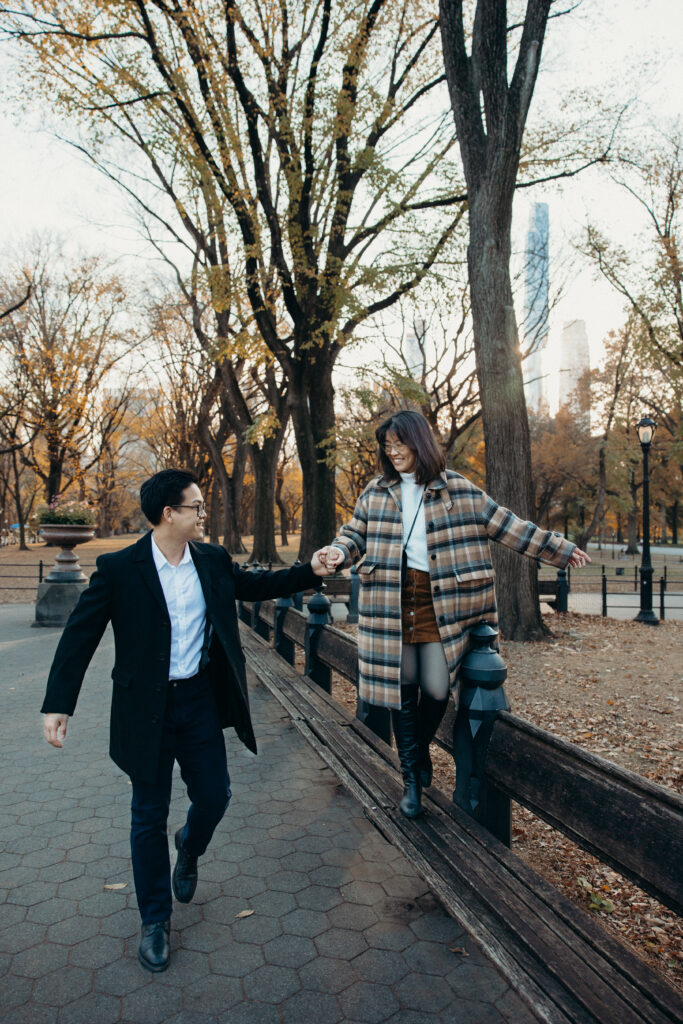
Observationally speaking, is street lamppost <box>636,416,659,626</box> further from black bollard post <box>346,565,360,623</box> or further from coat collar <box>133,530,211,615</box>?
coat collar <box>133,530,211,615</box>

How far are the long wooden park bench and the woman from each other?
12.7 inches

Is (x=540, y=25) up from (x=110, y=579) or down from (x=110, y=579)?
up

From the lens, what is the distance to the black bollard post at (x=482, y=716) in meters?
3.19

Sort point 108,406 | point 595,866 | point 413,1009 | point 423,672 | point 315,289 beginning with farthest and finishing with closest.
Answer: point 108,406 < point 315,289 < point 595,866 < point 423,672 < point 413,1009

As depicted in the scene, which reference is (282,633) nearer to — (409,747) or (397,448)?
(409,747)

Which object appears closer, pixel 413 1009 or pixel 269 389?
pixel 413 1009

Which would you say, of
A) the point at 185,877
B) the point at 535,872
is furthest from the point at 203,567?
the point at 535,872

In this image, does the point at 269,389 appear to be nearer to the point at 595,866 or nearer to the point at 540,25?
the point at 540,25

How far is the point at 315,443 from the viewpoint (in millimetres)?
15484

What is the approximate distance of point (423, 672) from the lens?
11.0 ft

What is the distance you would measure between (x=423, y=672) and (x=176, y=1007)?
160cm

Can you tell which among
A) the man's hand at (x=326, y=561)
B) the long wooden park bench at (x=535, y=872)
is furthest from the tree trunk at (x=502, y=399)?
the man's hand at (x=326, y=561)

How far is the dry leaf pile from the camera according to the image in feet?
10.7

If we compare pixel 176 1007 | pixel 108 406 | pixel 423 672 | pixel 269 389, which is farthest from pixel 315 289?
pixel 108 406
